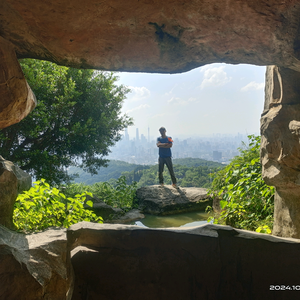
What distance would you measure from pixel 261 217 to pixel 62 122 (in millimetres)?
5926

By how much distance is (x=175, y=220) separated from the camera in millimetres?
6355

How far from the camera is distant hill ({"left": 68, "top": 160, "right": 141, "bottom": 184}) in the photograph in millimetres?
11086

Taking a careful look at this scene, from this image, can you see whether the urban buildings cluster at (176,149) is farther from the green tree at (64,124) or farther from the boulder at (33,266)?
the boulder at (33,266)

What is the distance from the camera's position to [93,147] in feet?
27.6

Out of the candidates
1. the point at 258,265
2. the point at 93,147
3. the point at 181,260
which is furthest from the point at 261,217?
the point at 93,147

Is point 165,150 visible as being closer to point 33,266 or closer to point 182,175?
point 182,175

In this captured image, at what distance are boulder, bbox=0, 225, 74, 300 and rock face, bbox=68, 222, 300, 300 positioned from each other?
33cm

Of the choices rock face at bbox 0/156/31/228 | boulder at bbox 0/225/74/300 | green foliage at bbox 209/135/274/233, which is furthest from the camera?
green foliage at bbox 209/135/274/233

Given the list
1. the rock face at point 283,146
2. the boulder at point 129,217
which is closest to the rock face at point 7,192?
the rock face at point 283,146

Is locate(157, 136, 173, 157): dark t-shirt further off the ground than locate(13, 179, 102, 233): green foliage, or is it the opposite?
locate(157, 136, 173, 157): dark t-shirt

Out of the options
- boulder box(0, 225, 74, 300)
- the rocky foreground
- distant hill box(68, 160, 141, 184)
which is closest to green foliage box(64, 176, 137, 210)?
distant hill box(68, 160, 141, 184)

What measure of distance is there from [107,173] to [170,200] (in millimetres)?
5329

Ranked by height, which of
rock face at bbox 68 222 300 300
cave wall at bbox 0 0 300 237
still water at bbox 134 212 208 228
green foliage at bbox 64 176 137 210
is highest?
cave wall at bbox 0 0 300 237

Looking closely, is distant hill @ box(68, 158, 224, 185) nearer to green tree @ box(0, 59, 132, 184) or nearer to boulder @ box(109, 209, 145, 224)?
green tree @ box(0, 59, 132, 184)
